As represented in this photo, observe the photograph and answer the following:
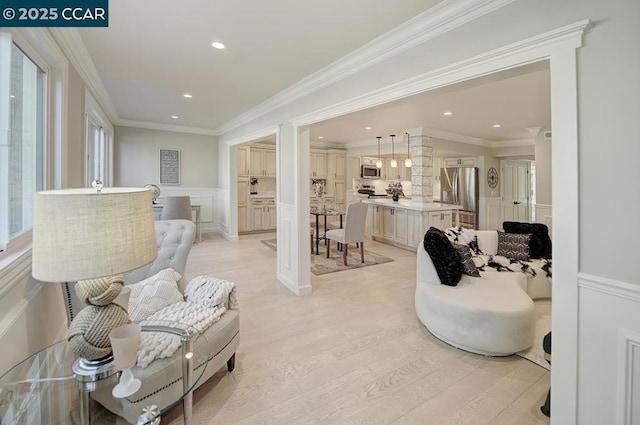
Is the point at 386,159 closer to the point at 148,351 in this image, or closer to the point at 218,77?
the point at 218,77

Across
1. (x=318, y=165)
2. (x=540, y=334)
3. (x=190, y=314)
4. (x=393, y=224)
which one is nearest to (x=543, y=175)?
(x=393, y=224)

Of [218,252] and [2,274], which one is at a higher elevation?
[2,274]

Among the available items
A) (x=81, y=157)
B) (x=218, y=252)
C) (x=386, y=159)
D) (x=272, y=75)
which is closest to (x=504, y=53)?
(x=272, y=75)

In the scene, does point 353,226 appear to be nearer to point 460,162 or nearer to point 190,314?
point 190,314

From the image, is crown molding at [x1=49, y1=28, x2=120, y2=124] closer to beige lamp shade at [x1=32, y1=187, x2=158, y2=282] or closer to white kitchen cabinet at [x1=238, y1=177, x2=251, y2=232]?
beige lamp shade at [x1=32, y1=187, x2=158, y2=282]

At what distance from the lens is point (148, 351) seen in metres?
1.46

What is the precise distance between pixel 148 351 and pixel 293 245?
2.35 meters

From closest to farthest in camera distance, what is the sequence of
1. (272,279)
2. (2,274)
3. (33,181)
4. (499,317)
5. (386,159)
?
(2,274) < (33,181) < (499,317) < (272,279) < (386,159)

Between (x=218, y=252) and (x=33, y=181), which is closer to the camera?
(x=33, y=181)

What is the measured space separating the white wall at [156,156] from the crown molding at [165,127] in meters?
0.08

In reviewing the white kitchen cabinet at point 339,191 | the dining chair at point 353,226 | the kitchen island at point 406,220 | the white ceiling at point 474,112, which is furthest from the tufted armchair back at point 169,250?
the white kitchen cabinet at point 339,191

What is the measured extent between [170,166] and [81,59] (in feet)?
14.0

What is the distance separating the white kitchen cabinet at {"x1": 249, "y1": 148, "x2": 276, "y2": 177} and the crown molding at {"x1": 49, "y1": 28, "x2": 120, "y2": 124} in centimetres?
382

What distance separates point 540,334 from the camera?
2693mm
